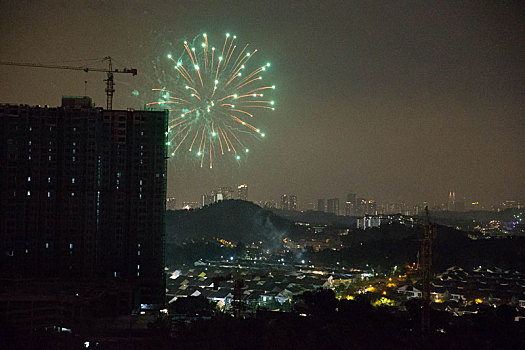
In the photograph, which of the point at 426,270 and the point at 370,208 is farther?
the point at 370,208

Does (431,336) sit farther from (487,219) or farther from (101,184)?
(487,219)

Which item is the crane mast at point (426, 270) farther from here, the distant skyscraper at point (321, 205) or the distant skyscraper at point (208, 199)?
the distant skyscraper at point (321, 205)

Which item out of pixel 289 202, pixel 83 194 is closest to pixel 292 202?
pixel 289 202

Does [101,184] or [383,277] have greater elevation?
[101,184]

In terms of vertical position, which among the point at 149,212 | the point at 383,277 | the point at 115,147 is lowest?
the point at 383,277

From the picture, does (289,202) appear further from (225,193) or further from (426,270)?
(426,270)

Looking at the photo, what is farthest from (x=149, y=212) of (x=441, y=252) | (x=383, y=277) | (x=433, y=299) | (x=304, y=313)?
(x=441, y=252)

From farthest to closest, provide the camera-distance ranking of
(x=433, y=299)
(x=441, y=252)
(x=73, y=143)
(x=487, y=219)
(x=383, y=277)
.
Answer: (x=487, y=219)
(x=441, y=252)
(x=383, y=277)
(x=433, y=299)
(x=73, y=143)

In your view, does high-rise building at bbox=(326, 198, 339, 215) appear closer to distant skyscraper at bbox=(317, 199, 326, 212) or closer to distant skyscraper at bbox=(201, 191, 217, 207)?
distant skyscraper at bbox=(317, 199, 326, 212)

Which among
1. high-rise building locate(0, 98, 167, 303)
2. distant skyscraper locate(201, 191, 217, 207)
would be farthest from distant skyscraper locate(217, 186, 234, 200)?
high-rise building locate(0, 98, 167, 303)
